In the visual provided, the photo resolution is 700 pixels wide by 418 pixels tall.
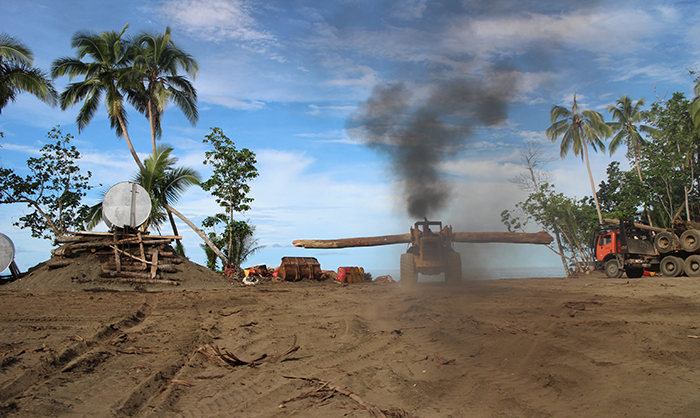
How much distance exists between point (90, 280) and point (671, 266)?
69.2 ft

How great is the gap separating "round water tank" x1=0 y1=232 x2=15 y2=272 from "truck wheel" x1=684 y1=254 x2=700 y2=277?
84.0ft

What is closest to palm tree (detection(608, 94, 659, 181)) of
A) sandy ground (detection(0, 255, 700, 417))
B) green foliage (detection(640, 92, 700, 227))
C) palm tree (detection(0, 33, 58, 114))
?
green foliage (detection(640, 92, 700, 227))

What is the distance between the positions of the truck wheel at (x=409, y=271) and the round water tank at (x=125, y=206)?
952 cm

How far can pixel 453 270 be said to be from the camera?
37.4 feet

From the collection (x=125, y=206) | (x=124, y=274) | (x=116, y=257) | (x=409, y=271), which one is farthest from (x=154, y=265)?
(x=409, y=271)

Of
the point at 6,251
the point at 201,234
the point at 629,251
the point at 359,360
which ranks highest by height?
the point at 201,234

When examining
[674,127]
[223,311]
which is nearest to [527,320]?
[223,311]

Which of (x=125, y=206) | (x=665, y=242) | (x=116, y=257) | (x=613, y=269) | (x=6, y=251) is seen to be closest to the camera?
(x=116, y=257)

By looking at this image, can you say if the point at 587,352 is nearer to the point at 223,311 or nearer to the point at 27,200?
the point at 223,311

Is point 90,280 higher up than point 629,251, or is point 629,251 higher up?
point 90,280

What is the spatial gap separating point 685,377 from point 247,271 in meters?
14.4

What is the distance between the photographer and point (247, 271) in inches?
630

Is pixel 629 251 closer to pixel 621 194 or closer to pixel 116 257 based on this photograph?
pixel 621 194

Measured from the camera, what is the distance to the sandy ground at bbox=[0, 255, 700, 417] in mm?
3490
